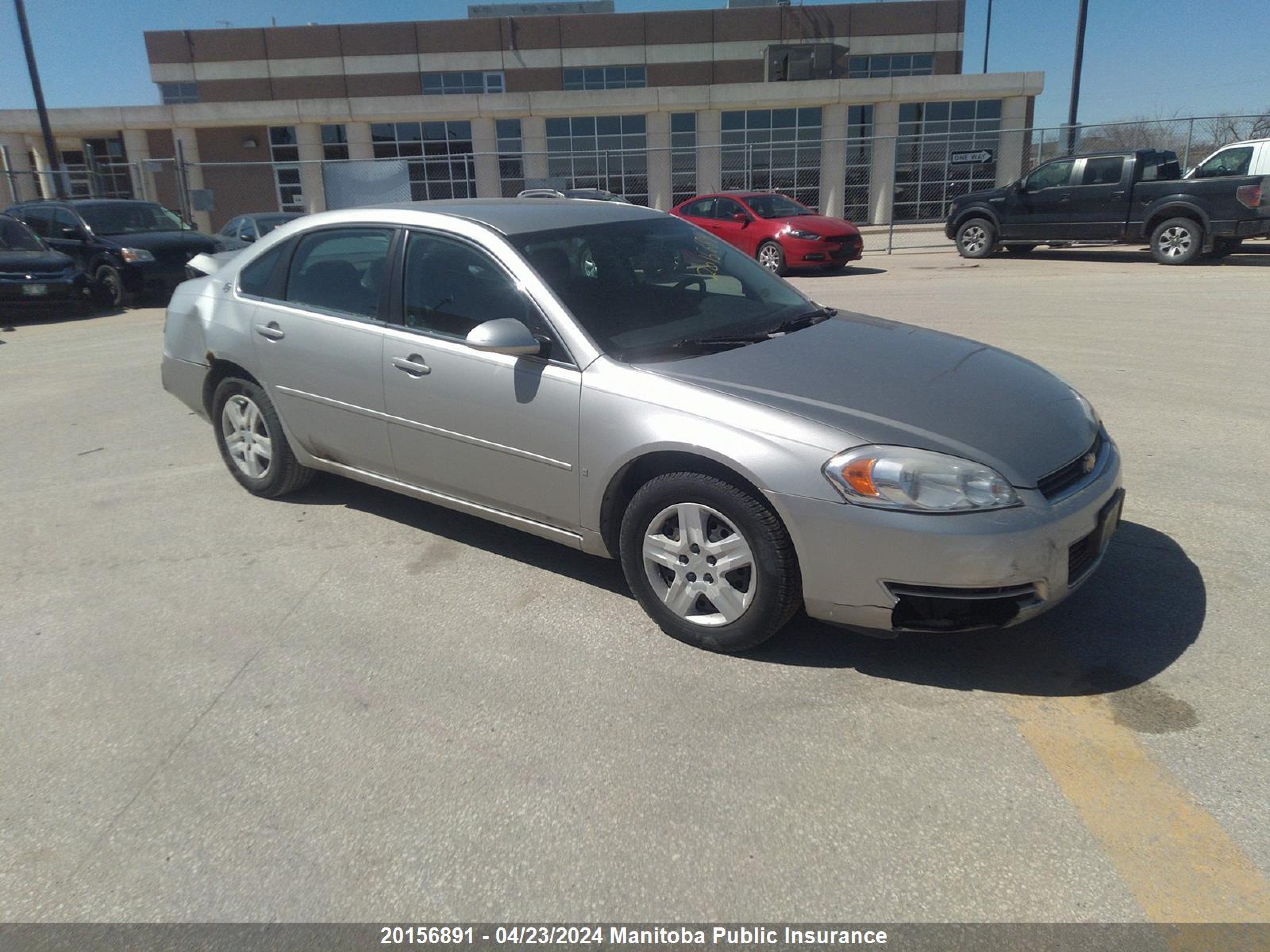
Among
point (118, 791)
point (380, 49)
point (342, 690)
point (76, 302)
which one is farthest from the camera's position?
point (380, 49)

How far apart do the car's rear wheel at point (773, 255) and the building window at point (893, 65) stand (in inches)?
1059

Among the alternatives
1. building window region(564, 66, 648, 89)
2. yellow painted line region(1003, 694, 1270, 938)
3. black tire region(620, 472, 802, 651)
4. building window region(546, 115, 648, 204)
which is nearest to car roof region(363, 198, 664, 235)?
black tire region(620, 472, 802, 651)

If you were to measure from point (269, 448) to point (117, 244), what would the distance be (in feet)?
39.0

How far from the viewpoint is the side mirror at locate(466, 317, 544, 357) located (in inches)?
148

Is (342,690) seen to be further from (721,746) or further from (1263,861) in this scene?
(1263,861)

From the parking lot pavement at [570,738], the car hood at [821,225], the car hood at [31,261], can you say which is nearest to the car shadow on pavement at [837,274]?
the car hood at [821,225]

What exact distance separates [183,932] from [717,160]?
103 feet

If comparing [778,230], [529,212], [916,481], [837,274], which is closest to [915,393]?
[916,481]

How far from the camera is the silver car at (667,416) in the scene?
3.17 metres

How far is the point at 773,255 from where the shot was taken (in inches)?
686

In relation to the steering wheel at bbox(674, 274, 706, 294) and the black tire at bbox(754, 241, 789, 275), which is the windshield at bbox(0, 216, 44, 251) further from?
the steering wheel at bbox(674, 274, 706, 294)

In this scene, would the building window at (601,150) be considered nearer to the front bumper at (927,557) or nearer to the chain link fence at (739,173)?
the chain link fence at (739,173)

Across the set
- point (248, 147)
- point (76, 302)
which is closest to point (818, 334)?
point (76, 302)

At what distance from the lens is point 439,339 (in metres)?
4.23
